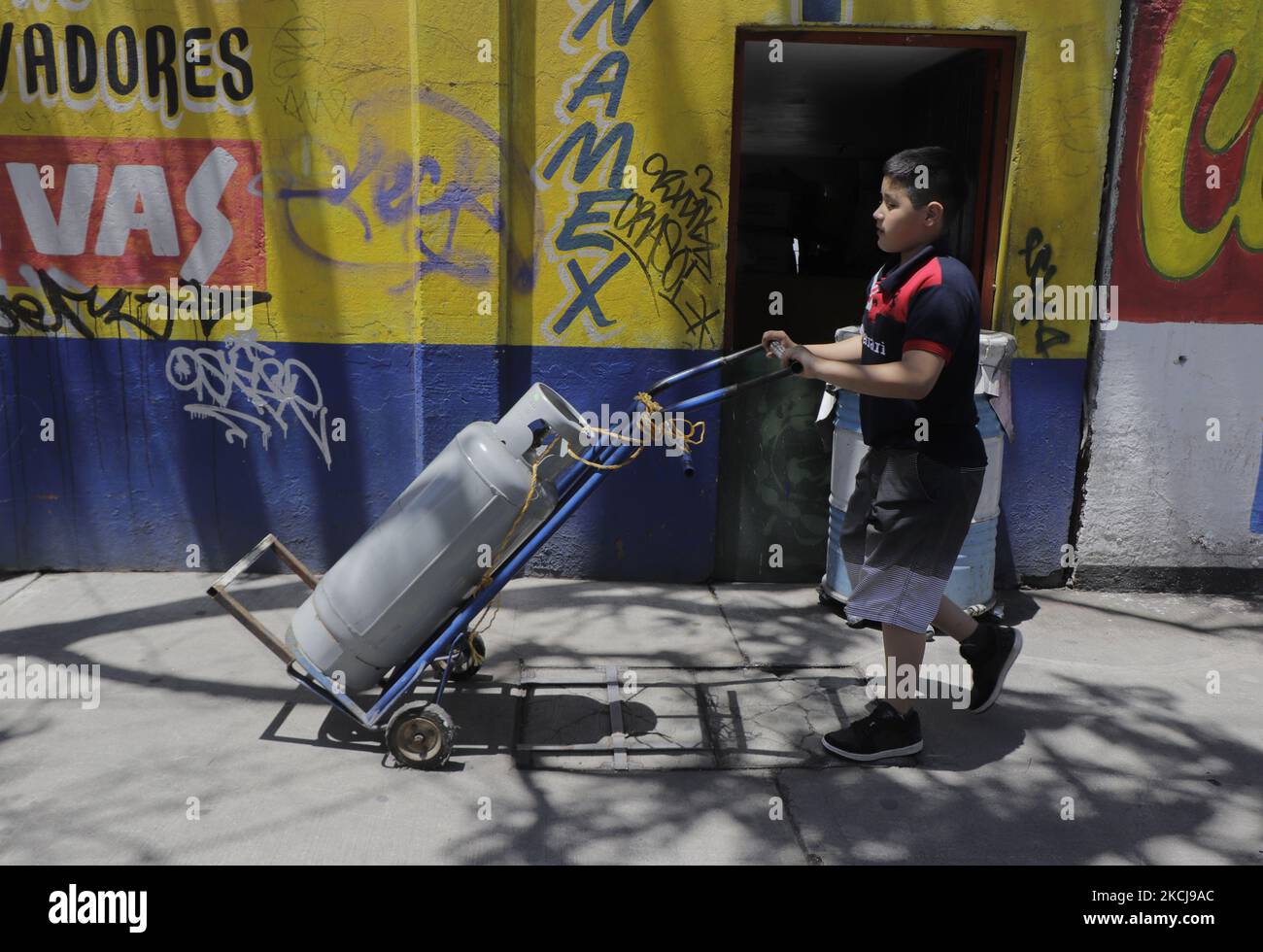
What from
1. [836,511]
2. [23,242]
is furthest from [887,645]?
[23,242]

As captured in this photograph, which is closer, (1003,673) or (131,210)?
(1003,673)

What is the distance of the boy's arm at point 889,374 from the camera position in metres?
3.58

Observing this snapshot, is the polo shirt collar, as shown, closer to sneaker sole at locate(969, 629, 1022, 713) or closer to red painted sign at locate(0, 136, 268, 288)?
sneaker sole at locate(969, 629, 1022, 713)

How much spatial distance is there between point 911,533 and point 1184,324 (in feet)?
8.72

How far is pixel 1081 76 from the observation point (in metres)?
5.32

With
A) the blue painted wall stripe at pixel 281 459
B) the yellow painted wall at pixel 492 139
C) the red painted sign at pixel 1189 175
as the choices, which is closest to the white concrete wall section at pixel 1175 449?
the red painted sign at pixel 1189 175

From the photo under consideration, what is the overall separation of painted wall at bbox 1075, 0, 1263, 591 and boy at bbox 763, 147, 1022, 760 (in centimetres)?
211

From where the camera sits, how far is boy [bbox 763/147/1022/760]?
11.9 ft

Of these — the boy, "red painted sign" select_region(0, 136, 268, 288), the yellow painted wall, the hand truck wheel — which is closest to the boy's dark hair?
the boy

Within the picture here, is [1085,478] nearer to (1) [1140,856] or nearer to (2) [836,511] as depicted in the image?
(2) [836,511]

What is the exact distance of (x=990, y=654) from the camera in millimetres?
4266

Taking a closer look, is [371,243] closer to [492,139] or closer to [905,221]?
[492,139]

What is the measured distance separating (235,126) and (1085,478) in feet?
14.9

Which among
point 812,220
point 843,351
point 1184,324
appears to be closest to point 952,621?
Answer: point 843,351
